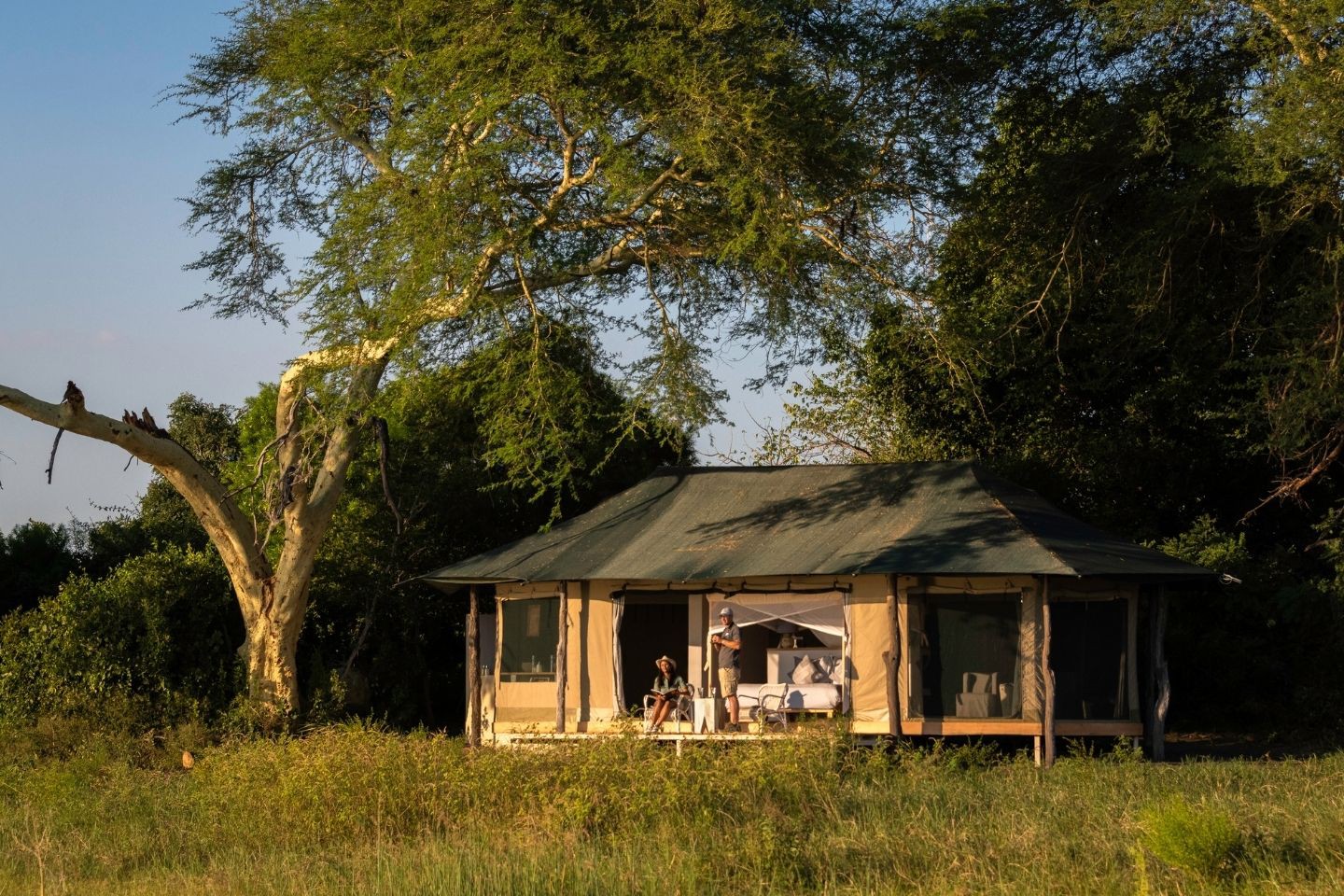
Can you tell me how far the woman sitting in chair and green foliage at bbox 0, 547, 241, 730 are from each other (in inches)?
230

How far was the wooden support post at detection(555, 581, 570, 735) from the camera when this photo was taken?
18797 mm

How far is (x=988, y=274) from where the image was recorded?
22688 mm

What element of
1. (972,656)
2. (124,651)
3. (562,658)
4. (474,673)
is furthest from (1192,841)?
(124,651)

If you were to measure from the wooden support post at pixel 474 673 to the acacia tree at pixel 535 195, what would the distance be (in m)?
2.15

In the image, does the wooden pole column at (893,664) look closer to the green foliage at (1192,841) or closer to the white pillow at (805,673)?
the white pillow at (805,673)

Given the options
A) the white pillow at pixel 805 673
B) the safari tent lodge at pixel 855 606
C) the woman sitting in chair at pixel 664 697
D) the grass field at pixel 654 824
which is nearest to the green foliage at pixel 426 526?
the safari tent lodge at pixel 855 606

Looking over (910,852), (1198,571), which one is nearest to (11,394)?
(910,852)

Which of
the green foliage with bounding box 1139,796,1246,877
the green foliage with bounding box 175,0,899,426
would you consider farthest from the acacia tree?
the green foliage with bounding box 1139,796,1246,877

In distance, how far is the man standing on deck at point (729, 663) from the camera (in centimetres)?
1789

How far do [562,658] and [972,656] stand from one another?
495 centimetres

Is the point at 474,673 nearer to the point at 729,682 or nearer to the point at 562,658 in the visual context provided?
the point at 562,658

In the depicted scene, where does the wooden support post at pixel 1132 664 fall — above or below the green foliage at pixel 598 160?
below

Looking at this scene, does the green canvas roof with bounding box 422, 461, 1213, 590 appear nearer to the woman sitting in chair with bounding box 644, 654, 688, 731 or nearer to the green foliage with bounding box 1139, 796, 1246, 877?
the woman sitting in chair with bounding box 644, 654, 688, 731

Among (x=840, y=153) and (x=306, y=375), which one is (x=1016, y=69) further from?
(x=306, y=375)
